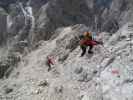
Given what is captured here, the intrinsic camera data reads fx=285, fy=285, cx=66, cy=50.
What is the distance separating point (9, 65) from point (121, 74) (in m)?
18.0

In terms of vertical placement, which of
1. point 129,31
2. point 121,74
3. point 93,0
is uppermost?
point 93,0

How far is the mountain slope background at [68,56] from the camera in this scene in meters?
11.5

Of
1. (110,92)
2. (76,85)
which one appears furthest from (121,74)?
(76,85)

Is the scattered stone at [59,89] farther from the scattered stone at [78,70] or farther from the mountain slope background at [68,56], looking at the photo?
the scattered stone at [78,70]

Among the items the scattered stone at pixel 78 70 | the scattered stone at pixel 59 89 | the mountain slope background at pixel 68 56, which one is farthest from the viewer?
the scattered stone at pixel 78 70

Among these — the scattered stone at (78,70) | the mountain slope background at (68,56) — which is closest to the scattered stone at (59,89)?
the mountain slope background at (68,56)

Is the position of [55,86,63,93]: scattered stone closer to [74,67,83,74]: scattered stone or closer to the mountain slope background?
the mountain slope background

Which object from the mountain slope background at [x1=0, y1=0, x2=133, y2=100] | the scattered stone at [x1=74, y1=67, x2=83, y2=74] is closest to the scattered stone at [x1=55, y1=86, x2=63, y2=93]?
the mountain slope background at [x1=0, y1=0, x2=133, y2=100]

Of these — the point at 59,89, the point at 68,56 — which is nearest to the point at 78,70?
the point at 59,89

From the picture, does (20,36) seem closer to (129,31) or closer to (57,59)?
(57,59)

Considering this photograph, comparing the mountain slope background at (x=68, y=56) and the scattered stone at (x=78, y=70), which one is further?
the scattered stone at (x=78, y=70)

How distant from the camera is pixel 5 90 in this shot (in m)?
17.6

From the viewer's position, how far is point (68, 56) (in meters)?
20.4

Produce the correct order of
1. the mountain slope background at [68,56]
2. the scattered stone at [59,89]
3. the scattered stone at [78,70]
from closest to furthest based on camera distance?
the mountain slope background at [68,56]
the scattered stone at [59,89]
the scattered stone at [78,70]
